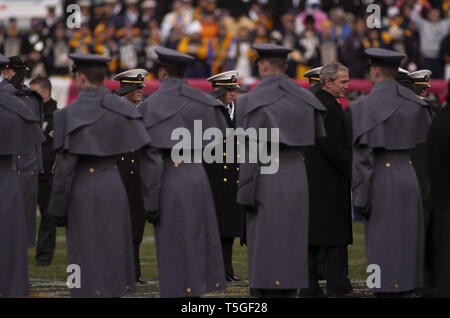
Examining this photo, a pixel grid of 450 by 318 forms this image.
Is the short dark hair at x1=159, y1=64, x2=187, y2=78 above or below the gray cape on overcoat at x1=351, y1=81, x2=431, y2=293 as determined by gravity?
above

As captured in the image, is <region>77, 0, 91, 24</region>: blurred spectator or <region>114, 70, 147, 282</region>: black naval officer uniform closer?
<region>114, 70, 147, 282</region>: black naval officer uniform

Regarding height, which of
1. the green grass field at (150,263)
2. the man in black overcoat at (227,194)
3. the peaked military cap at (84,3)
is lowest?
the green grass field at (150,263)

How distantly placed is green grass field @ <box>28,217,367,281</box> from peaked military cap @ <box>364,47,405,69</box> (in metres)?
3.80

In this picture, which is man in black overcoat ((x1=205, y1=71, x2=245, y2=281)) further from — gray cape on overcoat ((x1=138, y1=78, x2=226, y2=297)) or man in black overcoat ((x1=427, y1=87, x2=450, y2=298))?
man in black overcoat ((x1=427, y1=87, x2=450, y2=298))

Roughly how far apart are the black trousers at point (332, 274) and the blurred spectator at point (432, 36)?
45.4 ft

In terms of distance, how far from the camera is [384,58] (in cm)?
1048

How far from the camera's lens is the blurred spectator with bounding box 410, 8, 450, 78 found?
2517 centimetres

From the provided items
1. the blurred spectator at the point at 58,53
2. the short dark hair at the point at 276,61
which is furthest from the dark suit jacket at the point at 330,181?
the blurred spectator at the point at 58,53

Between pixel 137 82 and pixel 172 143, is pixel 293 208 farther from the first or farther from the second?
pixel 137 82

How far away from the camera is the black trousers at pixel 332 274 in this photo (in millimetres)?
11859

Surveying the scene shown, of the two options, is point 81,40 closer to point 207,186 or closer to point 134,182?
point 134,182

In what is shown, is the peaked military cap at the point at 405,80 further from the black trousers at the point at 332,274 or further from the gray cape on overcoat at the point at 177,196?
the gray cape on overcoat at the point at 177,196

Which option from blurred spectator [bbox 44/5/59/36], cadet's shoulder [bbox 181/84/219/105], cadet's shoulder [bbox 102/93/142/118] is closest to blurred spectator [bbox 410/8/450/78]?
blurred spectator [bbox 44/5/59/36]

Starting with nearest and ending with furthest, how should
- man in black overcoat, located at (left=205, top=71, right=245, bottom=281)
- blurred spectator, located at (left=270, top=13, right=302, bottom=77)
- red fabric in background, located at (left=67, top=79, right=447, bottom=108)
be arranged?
man in black overcoat, located at (left=205, top=71, right=245, bottom=281) → red fabric in background, located at (left=67, top=79, right=447, bottom=108) → blurred spectator, located at (left=270, top=13, right=302, bottom=77)
